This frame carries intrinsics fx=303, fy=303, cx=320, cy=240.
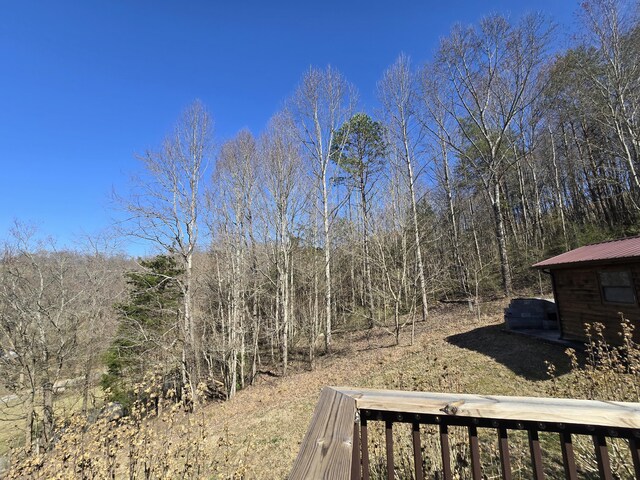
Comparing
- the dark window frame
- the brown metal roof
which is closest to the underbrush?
the dark window frame

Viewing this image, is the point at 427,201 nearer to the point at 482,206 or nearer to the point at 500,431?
the point at 482,206

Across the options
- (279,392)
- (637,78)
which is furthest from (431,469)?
(637,78)

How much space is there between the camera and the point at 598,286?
8.03m

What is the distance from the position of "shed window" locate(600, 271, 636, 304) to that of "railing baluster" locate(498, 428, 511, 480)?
894 cm

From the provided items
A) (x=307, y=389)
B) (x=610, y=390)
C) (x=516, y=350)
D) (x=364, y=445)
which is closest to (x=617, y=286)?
(x=516, y=350)

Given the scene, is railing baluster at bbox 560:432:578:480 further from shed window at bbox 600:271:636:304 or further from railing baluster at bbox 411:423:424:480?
shed window at bbox 600:271:636:304

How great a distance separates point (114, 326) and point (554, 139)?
29867 millimetres

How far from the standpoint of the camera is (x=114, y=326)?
13.7m

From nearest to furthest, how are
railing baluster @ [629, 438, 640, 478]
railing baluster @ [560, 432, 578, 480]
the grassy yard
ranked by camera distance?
1. railing baluster @ [629, 438, 640, 478]
2. railing baluster @ [560, 432, 578, 480]
3. the grassy yard

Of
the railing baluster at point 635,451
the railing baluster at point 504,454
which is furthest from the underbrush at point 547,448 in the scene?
the railing baluster at point 635,451

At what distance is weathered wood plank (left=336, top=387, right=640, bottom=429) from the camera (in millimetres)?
1047

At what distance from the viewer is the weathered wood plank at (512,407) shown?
1.05 meters

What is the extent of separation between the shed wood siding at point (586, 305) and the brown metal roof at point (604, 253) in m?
0.29

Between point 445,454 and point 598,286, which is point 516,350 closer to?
point 598,286
